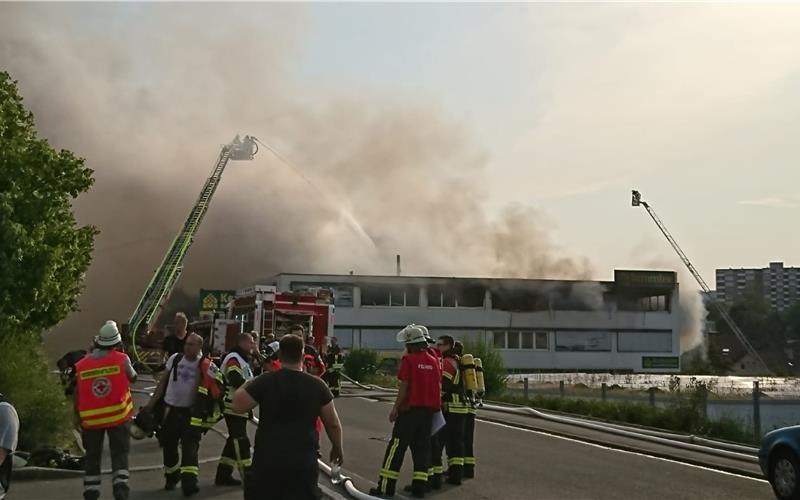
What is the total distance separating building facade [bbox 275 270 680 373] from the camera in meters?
61.8

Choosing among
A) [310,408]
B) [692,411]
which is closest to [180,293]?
[692,411]

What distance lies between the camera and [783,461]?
31.4ft

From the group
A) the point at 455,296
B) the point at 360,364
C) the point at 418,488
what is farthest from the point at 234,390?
the point at 455,296

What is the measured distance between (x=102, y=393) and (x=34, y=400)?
430 cm

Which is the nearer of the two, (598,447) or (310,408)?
(310,408)

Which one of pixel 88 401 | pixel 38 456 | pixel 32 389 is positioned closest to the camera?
pixel 88 401

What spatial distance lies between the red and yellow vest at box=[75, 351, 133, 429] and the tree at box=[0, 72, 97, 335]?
6713mm

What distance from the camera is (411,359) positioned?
30.1 ft

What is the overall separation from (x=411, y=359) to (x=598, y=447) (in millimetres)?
6498

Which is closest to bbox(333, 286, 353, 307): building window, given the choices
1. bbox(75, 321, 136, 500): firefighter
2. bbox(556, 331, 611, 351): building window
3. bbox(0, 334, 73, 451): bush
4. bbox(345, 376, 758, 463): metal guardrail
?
bbox(556, 331, 611, 351): building window

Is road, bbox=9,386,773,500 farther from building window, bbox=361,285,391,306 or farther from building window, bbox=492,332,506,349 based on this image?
building window, bbox=492,332,506,349

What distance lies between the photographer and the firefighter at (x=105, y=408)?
25.6 feet

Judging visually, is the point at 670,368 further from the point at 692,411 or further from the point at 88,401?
the point at 88,401

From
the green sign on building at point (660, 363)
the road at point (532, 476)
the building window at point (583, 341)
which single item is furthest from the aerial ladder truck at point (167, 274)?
the green sign on building at point (660, 363)
